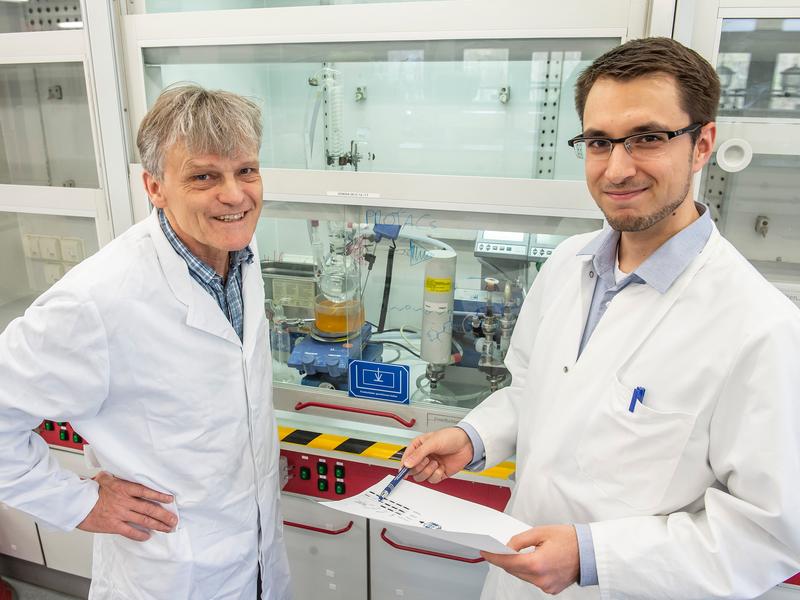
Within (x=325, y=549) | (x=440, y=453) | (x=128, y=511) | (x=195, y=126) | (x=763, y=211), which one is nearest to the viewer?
(x=195, y=126)

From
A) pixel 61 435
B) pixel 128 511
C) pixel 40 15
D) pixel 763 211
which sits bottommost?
pixel 61 435

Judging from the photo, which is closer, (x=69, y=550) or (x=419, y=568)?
(x=419, y=568)

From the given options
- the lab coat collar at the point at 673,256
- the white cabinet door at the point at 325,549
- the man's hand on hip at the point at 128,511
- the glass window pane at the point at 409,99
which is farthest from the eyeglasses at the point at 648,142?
the white cabinet door at the point at 325,549

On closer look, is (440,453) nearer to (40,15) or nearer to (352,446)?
(352,446)

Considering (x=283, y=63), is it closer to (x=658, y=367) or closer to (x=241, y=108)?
(x=241, y=108)

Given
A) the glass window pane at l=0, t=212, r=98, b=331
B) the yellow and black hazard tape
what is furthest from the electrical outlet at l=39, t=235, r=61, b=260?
the yellow and black hazard tape

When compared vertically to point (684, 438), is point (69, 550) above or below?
below

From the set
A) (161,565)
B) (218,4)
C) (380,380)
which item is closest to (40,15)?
(218,4)

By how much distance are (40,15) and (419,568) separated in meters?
2.09

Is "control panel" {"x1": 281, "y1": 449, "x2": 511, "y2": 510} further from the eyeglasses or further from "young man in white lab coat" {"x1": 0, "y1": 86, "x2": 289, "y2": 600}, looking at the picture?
the eyeglasses

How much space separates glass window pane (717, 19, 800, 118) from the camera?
128cm

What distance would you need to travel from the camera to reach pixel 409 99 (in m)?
1.59

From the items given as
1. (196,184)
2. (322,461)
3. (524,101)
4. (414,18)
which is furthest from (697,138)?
(322,461)

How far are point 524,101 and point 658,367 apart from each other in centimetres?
84
